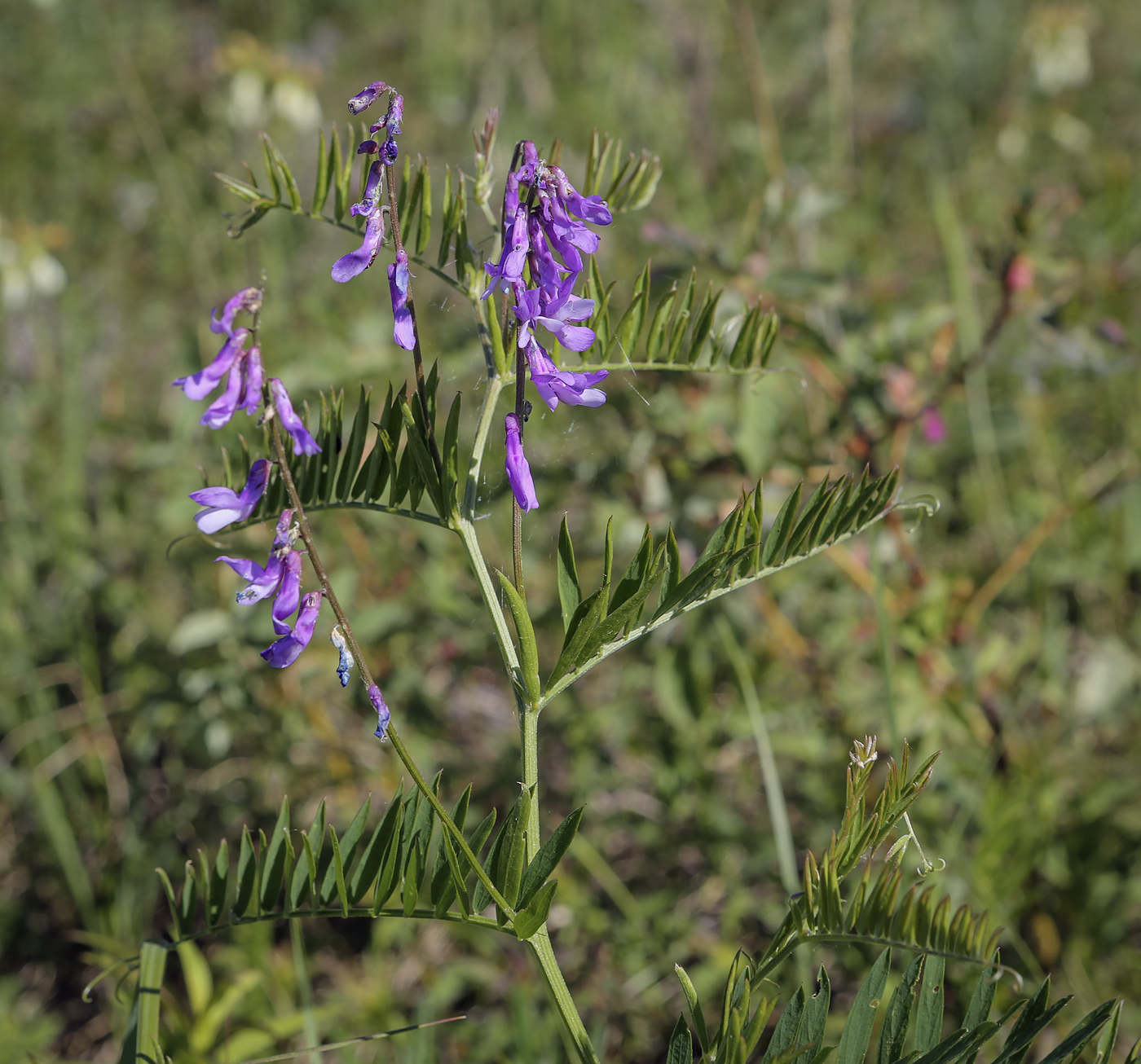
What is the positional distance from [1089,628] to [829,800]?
92 cm

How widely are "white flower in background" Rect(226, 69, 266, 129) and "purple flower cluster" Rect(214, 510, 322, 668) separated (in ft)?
9.87

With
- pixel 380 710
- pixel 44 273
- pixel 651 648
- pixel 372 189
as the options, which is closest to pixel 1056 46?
pixel 651 648

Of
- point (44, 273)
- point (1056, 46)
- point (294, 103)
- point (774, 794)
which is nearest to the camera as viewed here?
point (774, 794)

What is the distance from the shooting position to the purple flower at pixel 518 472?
0.89 metres

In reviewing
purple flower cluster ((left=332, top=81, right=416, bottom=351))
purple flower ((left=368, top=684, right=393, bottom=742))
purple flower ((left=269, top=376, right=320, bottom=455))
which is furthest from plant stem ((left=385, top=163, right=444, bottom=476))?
purple flower ((left=368, top=684, right=393, bottom=742))

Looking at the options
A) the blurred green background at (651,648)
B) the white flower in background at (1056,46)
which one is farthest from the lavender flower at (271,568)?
the white flower in background at (1056,46)

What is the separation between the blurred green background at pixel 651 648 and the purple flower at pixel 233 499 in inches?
11.6

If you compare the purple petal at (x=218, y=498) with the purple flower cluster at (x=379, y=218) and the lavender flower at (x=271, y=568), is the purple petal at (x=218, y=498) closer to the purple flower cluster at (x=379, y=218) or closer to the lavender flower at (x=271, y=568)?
the lavender flower at (x=271, y=568)

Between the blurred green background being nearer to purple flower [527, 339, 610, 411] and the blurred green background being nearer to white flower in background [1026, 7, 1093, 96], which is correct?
purple flower [527, 339, 610, 411]

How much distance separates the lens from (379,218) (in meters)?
0.90

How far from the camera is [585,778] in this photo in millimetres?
2039

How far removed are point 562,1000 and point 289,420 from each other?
613 mm

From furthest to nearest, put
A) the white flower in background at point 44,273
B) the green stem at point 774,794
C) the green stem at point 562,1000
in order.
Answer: the white flower in background at point 44,273 < the green stem at point 774,794 < the green stem at point 562,1000

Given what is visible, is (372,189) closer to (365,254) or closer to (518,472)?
(365,254)
